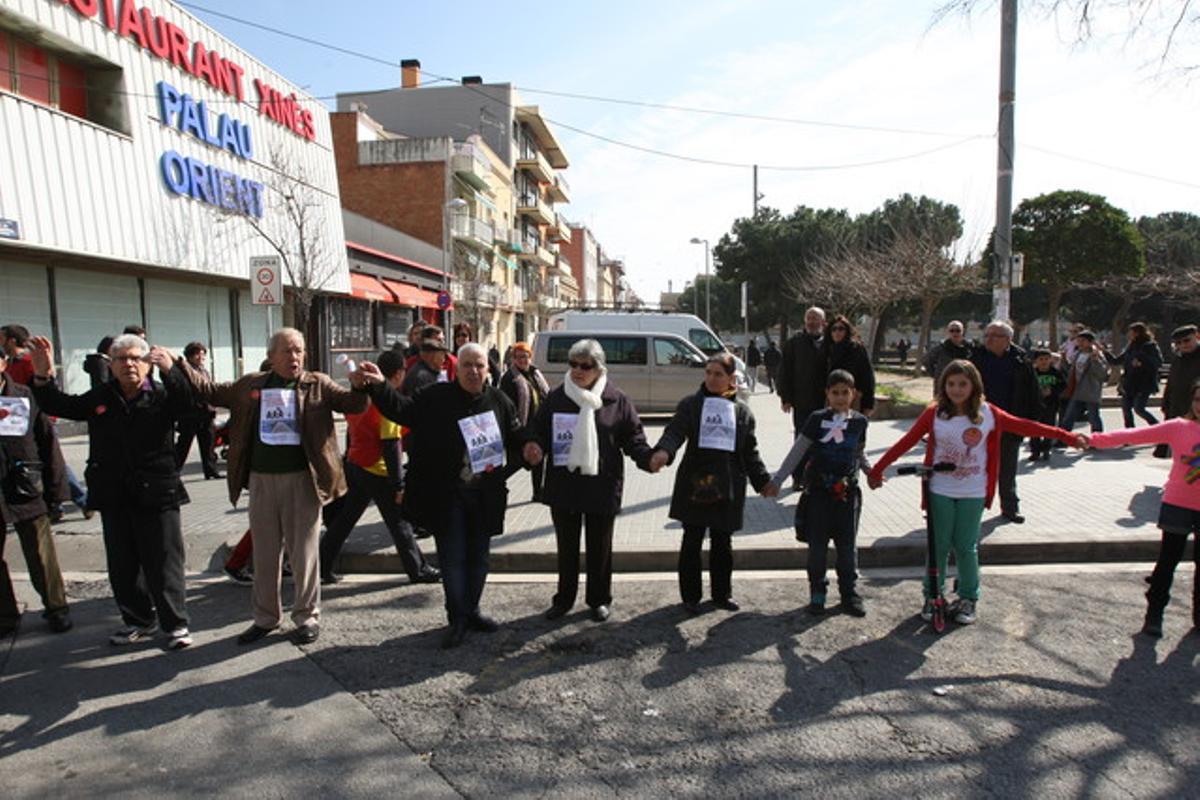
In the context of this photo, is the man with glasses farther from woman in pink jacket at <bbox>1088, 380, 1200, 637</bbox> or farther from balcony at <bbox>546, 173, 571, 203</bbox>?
balcony at <bbox>546, 173, 571, 203</bbox>

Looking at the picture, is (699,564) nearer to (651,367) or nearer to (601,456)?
(601,456)

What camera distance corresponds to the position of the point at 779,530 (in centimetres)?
642

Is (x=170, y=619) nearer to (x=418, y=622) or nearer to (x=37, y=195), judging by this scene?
(x=418, y=622)

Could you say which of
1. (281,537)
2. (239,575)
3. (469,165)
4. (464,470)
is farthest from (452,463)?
(469,165)

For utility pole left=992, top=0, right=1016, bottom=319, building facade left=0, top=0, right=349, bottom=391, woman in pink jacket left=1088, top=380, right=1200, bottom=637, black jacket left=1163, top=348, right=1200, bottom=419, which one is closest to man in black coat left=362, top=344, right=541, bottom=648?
woman in pink jacket left=1088, top=380, right=1200, bottom=637

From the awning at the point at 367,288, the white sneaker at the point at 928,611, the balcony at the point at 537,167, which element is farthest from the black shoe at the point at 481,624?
the balcony at the point at 537,167

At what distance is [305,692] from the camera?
3801mm

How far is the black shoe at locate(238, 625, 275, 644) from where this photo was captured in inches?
174

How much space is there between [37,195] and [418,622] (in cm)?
1177

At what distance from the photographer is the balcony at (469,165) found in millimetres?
34938

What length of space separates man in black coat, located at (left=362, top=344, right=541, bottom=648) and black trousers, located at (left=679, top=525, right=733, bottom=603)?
117cm

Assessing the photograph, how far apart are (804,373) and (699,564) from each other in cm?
344

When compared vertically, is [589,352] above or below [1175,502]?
above

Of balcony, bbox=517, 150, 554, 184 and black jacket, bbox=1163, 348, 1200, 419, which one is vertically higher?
balcony, bbox=517, 150, 554, 184
